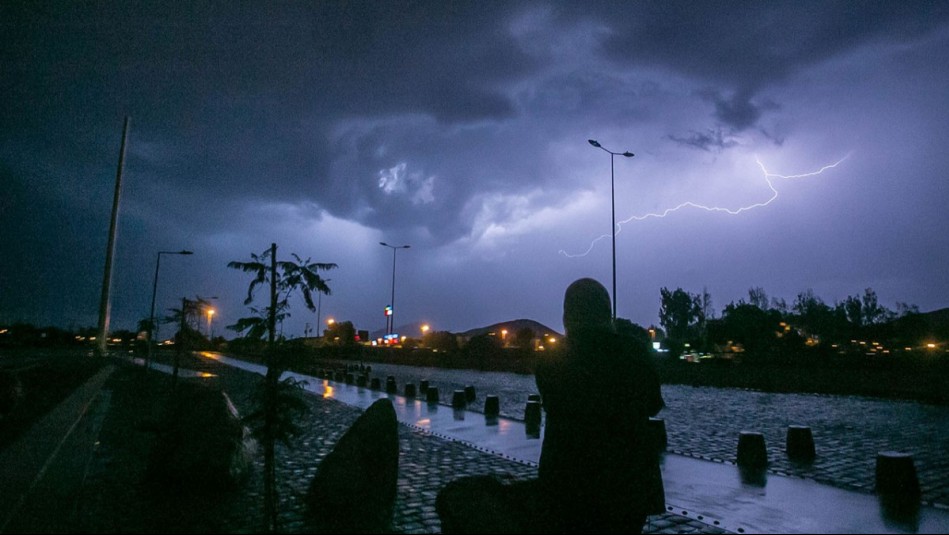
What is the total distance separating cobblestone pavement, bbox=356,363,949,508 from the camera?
7062mm

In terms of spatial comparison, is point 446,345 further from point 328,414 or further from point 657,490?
point 657,490

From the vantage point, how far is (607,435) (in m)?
2.89

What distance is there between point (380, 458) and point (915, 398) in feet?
66.6

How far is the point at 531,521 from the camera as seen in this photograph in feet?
10.3

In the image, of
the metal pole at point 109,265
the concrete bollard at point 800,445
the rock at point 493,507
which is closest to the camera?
the rock at point 493,507

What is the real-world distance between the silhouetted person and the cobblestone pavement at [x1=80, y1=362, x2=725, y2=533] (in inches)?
36.4

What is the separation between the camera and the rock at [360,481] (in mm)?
5125

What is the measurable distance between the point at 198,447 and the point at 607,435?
5.52 metres

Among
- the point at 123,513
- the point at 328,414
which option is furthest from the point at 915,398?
the point at 123,513

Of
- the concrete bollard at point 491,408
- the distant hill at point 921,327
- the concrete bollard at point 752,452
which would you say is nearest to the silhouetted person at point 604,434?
the concrete bollard at point 752,452

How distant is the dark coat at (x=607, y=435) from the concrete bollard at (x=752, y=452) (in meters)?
5.33

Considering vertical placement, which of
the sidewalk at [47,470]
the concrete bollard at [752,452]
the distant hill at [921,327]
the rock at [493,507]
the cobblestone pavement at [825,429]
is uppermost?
the distant hill at [921,327]

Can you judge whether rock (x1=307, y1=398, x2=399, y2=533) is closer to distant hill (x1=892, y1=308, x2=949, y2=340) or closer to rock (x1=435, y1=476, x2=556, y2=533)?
rock (x1=435, y1=476, x2=556, y2=533)

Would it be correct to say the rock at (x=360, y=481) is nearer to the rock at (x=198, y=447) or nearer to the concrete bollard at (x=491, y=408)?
the rock at (x=198, y=447)
